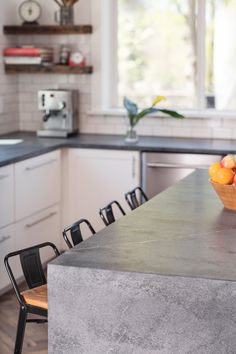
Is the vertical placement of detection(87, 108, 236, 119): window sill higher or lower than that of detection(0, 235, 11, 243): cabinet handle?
higher

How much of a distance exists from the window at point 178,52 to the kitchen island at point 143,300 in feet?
11.9

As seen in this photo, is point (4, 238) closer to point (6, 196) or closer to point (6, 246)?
point (6, 246)

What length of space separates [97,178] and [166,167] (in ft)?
1.91

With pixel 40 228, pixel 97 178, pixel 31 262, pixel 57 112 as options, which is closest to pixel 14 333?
pixel 31 262

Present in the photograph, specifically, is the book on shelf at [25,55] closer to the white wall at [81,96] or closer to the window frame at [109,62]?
the white wall at [81,96]

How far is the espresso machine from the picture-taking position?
6.33 meters

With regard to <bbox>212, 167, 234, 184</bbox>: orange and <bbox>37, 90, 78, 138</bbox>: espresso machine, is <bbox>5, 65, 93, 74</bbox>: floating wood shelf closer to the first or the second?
<bbox>37, 90, 78, 138</bbox>: espresso machine

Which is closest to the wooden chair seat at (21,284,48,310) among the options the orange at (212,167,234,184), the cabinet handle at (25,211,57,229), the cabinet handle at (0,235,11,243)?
the orange at (212,167,234,184)

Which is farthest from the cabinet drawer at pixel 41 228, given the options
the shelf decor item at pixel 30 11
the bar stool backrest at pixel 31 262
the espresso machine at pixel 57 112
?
the bar stool backrest at pixel 31 262

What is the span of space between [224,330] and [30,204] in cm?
309

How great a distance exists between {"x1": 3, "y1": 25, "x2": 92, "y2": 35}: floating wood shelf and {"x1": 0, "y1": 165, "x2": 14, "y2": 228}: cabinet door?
174 centimetres

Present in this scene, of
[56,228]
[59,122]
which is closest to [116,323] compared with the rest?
[56,228]

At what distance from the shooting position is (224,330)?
2646 mm

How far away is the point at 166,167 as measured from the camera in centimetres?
576
